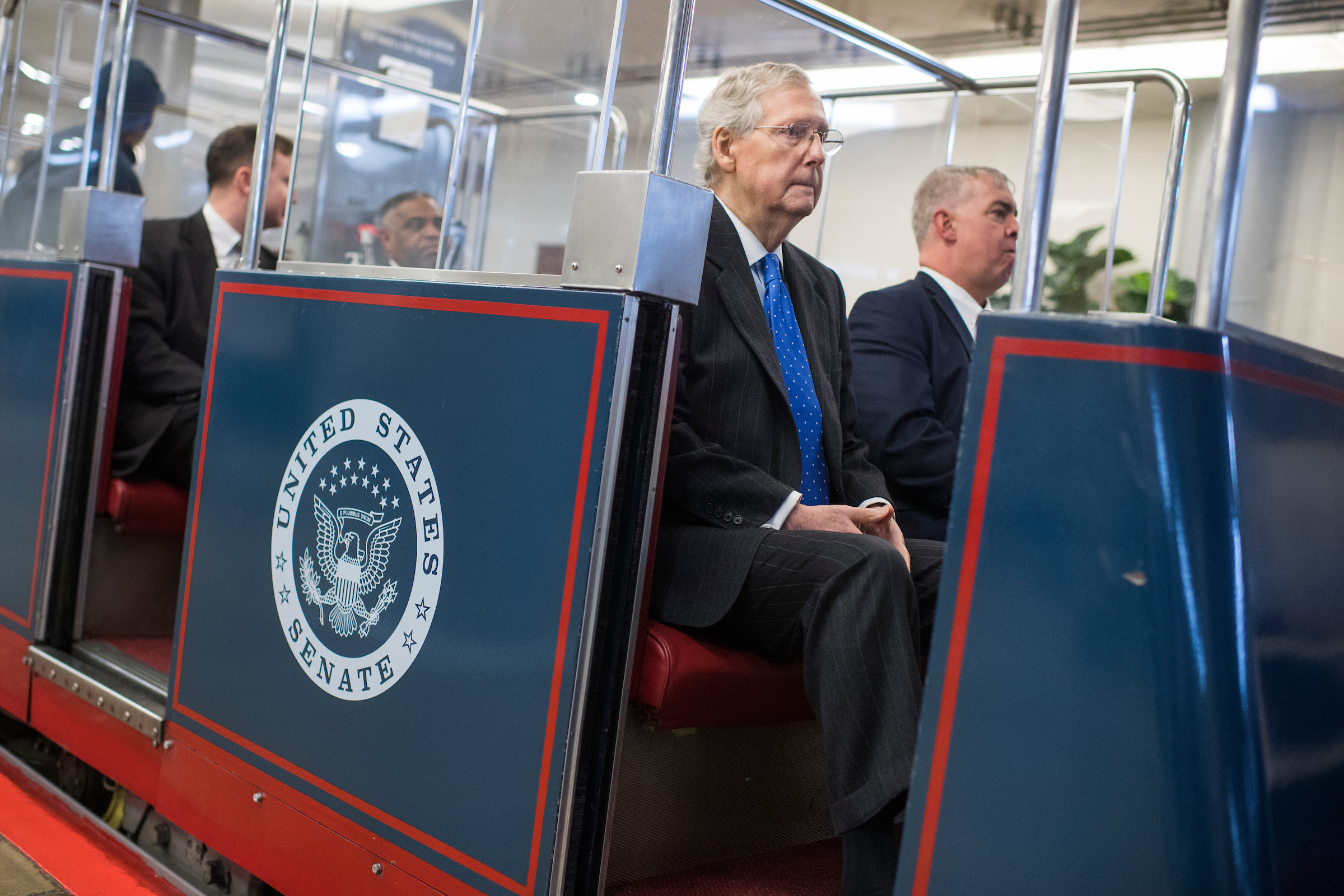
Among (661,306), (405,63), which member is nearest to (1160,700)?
(661,306)

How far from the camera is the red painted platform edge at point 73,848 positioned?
2.17 meters

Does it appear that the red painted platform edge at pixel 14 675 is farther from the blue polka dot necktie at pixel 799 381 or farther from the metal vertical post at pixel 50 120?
the blue polka dot necktie at pixel 799 381

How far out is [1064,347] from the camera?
1160 mm

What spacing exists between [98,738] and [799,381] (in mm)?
1662

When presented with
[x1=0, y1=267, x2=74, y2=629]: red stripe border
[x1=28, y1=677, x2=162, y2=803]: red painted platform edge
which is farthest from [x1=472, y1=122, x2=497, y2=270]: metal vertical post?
[x1=28, y1=677, x2=162, y2=803]: red painted platform edge

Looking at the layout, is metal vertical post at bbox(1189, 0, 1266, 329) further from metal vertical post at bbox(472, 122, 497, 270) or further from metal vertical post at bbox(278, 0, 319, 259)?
metal vertical post at bbox(472, 122, 497, 270)

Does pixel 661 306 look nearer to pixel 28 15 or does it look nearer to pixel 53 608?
pixel 53 608

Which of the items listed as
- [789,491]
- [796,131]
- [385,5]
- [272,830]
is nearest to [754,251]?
[796,131]

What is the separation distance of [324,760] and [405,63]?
320 centimetres

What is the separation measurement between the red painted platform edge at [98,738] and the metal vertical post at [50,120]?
1250 mm

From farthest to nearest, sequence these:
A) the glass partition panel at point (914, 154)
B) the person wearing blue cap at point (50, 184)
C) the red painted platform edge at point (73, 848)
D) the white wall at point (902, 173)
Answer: the white wall at point (902, 173)
the glass partition panel at point (914, 154)
the person wearing blue cap at point (50, 184)
the red painted platform edge at point (73, 848)

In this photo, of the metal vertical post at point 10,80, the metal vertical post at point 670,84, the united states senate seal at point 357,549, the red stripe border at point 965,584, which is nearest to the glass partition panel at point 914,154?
the metal vertical post at point 670,84

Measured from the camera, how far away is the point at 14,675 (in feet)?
9.22

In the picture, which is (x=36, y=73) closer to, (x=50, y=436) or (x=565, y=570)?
(x=50, y=436)
